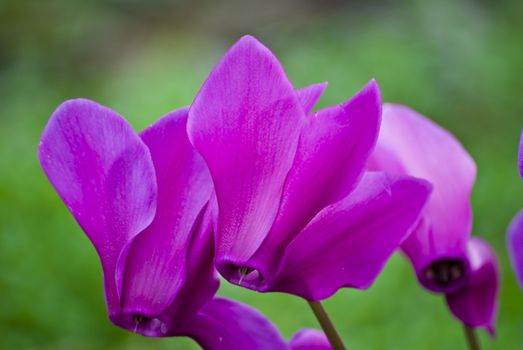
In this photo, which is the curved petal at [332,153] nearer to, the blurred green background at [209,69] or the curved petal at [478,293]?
the curved petal at [478,293]

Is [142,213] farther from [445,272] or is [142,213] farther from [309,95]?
[445,272]

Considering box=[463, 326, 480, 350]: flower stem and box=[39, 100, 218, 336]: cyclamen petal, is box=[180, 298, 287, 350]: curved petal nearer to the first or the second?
box=[39, 100, 218, 336]: cyclamen petal

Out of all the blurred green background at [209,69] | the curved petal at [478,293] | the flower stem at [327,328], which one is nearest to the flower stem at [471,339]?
the curved petal at [478,293]

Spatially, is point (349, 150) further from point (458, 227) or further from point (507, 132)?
point (507, 132)

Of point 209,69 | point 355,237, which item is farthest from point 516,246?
point 209,69

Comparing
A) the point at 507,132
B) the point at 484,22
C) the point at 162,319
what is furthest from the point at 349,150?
the point at 484,22

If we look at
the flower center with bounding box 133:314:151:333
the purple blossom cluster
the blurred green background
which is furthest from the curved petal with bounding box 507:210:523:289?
the blurred green background
